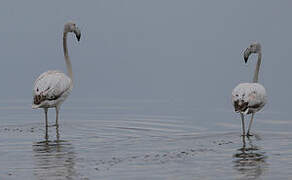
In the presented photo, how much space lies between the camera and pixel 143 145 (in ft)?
45.6

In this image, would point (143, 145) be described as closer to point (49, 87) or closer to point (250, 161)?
point (250, 161)

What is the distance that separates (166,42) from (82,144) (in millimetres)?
55754

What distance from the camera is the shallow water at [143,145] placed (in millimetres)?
11336

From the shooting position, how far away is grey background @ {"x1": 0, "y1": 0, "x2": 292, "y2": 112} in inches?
1080

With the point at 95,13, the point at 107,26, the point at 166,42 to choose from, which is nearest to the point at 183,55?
the point at 166,42

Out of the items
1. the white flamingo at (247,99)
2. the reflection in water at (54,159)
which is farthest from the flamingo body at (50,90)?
the white flamingo at (247,99)

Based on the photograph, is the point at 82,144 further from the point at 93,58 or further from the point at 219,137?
the point at 93,58

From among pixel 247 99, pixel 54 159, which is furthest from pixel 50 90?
pixel 247 99

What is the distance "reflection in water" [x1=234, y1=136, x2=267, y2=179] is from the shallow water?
0.5 inches

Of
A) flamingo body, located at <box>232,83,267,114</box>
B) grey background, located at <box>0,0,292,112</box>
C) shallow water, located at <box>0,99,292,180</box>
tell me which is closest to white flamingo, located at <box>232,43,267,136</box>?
flamingo body, located at <box>232,83,267,114</box>

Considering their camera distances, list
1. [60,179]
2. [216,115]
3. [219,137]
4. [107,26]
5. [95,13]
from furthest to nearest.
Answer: [95,13]
[107,26]
[216,115]
[219,137]
[60,179]

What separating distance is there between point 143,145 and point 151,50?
139 ft

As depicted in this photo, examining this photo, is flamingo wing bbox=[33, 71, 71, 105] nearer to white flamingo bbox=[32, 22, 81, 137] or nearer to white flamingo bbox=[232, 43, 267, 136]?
white flamingo bbox=[32, 22, 81, 137]

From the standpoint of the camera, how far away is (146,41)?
214 feet
